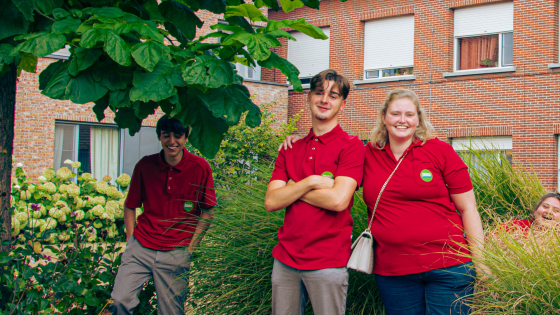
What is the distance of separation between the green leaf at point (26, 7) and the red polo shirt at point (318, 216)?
1.62m

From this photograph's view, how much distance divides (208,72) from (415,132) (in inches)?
50.5

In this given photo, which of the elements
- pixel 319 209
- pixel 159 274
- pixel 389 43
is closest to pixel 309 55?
pixel 389 43

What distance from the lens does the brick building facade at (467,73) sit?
14812 mm

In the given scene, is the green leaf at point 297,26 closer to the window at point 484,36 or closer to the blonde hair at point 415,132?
the blonde hair at point 415,132

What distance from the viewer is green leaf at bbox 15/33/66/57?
2.43 m

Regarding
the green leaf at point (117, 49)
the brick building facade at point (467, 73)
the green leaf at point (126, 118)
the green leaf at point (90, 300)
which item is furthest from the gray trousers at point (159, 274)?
the brick building facade at point (467, 73)

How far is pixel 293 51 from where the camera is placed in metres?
18.9

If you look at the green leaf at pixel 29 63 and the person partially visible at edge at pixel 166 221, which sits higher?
the green leaf at pixel 29 63

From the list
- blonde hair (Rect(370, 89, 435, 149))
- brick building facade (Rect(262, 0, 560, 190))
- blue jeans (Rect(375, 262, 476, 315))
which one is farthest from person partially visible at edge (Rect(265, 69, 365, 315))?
brick building facade (Rect(262, 0, 560, 190))

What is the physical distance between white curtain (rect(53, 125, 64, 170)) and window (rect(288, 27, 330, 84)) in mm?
7970

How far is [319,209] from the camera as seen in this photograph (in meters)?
3.01

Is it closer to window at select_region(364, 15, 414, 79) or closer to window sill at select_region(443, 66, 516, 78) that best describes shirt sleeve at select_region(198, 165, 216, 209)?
window sill at select_region(443, 66, 516, 78)

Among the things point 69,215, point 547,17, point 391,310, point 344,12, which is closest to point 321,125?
point 391,310

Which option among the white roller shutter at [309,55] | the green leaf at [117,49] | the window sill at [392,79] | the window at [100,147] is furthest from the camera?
the white roller shutter at [309,55]
